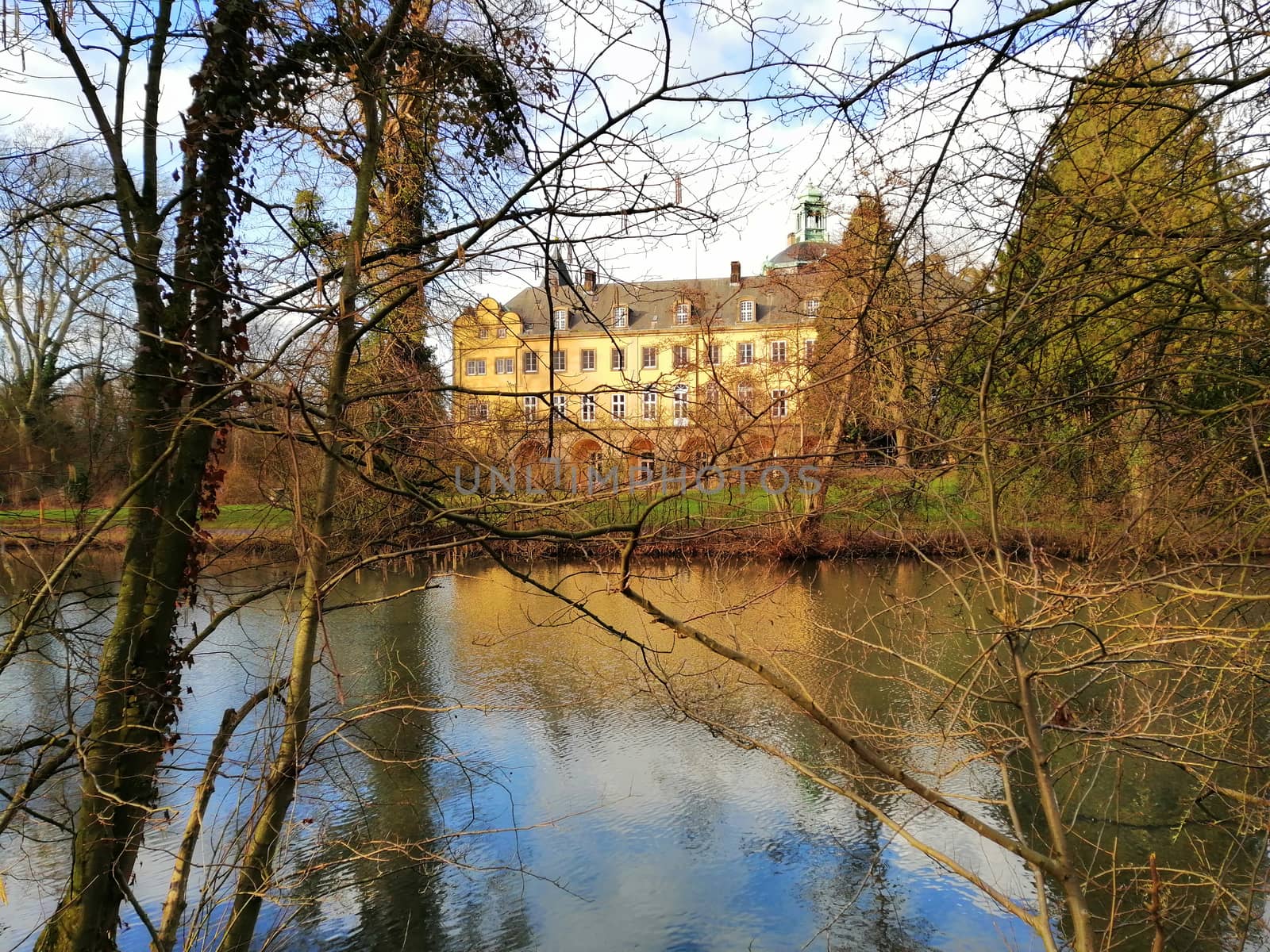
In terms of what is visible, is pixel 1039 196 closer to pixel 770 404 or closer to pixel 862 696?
pixel 770 404

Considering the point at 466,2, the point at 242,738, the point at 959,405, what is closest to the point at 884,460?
the point at 959,405

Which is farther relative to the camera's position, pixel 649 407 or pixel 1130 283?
pixel 1130 283

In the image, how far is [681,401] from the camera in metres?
2.94

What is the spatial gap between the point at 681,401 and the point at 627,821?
12.4ft

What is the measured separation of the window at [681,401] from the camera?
291 cm

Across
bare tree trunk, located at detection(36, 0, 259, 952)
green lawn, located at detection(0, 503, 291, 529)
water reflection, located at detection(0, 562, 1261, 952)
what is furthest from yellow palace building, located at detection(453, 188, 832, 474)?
bare tree trunk, located at detection(36, 0, 259, 952)

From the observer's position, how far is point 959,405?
3.68 meters

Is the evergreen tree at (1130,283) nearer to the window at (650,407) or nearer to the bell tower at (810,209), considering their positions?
the bell tower at (810,209)

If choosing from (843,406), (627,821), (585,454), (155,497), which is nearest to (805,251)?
(843,406)

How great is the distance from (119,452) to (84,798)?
4.47 feet

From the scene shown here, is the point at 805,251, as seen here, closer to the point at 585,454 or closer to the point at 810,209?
the point at 810,209

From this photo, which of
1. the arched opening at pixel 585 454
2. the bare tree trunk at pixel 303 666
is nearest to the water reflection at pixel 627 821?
the bare tree trunk at pixel 303 666

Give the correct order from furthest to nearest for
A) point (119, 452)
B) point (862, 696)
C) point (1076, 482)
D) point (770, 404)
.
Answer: point (862, 696), point (1076, 482), point (119, 452), point (770, 404)

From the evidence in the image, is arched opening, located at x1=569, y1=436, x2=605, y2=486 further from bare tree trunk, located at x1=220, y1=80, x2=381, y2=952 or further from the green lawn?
the green lawn
